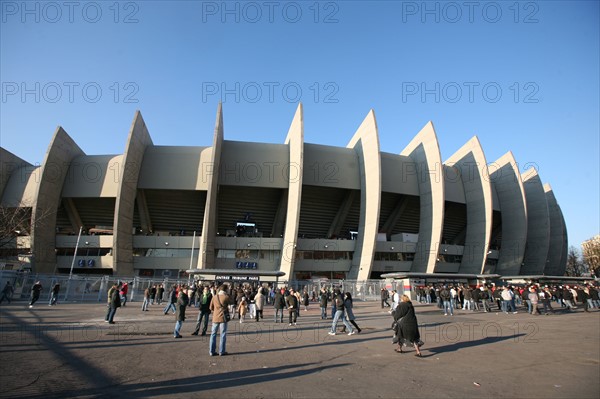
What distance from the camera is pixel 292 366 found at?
6.23m

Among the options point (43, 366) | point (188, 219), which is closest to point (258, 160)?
point (188, 219)

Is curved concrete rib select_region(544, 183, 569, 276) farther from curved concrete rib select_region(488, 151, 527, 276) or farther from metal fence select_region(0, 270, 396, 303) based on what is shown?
metal fence select_region(0, 270, 396, 303)

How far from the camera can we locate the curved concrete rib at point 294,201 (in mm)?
32625

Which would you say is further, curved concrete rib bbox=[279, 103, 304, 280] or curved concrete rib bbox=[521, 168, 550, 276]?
curved concrete rib bbox=[521, 168, 550, 276]

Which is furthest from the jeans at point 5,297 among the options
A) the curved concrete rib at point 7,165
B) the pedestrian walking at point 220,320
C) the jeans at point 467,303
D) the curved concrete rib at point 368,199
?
the curved concrete rib at point 368,199

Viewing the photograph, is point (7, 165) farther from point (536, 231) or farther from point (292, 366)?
point (536, 231)

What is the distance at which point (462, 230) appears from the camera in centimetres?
4669

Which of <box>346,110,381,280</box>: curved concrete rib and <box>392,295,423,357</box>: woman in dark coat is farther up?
<box>346,110,381,280</box>: curved concrete rib

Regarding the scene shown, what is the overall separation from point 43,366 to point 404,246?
37.0 metres

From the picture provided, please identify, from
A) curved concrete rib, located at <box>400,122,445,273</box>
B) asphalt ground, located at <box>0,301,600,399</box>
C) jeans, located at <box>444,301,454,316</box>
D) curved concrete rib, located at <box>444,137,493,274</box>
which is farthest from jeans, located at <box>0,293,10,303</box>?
curved concrete rib, located at <box>444,137,493,274</box>

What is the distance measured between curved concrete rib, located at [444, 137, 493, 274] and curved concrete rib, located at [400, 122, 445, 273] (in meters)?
7.28

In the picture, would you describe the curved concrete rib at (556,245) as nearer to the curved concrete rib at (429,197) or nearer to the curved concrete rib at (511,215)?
the curved concrete rib at (511,215)

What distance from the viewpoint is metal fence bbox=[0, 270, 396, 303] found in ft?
66.9

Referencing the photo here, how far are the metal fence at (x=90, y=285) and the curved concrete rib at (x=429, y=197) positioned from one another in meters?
11.1
